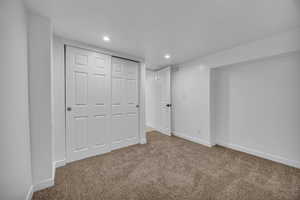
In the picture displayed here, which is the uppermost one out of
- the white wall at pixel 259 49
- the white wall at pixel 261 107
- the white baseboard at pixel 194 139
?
the white wall at pixel 259 49

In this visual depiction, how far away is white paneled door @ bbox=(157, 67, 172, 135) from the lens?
400 centimetres

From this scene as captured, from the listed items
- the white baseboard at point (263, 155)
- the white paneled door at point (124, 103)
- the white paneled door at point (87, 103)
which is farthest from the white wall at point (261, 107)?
the white paneled door at point (87, 103)

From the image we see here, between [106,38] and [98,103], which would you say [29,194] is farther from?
[106,38]

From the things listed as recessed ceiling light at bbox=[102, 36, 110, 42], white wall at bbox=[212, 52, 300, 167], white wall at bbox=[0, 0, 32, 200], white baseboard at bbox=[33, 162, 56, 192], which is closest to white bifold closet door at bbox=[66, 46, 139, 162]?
recessed ceiling light at bbox=[102, 36, 110, 42]

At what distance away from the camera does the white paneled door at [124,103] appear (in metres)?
2.79

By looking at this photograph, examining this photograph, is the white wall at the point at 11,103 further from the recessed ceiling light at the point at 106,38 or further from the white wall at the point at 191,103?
the white wall at the point at 191,103

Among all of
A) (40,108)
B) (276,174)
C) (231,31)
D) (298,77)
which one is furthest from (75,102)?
(298,77)

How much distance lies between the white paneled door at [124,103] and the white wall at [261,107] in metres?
2.10

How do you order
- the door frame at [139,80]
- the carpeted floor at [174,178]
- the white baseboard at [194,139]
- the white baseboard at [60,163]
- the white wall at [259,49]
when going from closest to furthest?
the carpeted floor at [174,178] < the white wall at [259,49] < the white baseboard at [60,163] < the door frame at [139,80] < the white baseboard at [194,139]

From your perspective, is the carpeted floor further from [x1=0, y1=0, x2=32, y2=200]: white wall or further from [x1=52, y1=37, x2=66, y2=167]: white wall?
[x1=0, y1=0, x2=32, y2=200]: white wall

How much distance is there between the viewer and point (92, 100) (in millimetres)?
2463

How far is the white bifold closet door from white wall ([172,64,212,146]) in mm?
1469

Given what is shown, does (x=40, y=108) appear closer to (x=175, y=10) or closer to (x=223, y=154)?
(x=175, y=10)

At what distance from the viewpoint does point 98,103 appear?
8.32ft
